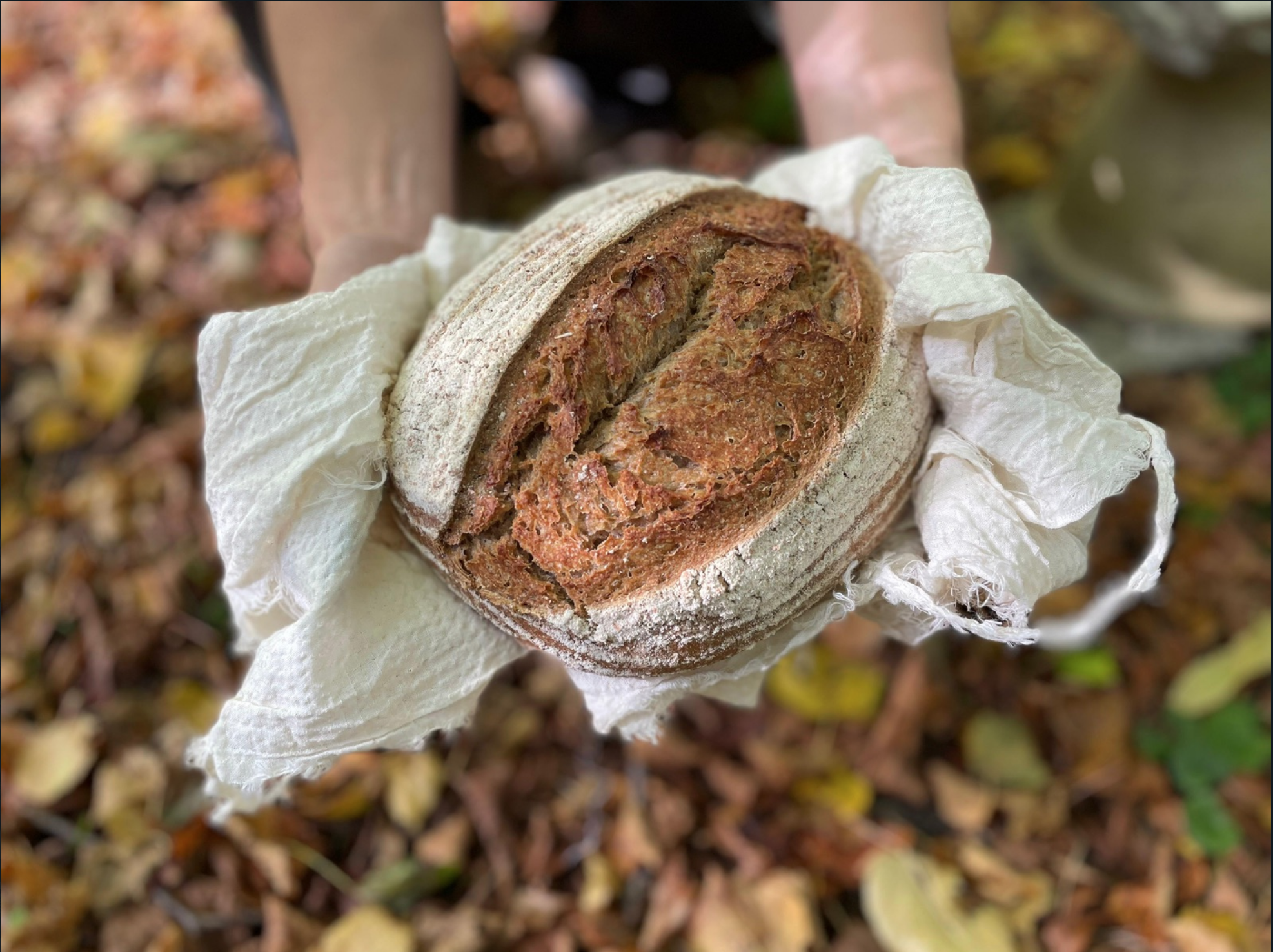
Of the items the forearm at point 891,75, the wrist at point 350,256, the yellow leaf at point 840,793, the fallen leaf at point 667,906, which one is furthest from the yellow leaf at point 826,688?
the wrist at point 350,256

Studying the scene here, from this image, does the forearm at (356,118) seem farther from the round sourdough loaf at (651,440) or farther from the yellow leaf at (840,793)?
the yellow leaf at (840,793)

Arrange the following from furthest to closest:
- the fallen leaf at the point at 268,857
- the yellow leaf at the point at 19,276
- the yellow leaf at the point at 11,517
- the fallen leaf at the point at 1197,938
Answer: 1. the yellow leaf at the point at 19,276
2. the yellow leaf at the point at 11,517
3. the fallen leaf at the point at 268,857
4. the fallen leaf at the point at 1197,938

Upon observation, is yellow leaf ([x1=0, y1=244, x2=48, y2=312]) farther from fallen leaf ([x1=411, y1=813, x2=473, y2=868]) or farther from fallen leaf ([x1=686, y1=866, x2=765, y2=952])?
fallen leaf ([x1=686, y1=866, x2=765, y2=952])

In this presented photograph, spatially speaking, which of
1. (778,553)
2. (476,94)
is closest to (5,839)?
(778,553)

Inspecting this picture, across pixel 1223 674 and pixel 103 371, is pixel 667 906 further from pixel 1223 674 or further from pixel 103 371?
pixel 103 371

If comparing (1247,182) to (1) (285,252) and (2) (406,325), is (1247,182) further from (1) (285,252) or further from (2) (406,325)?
(1) (285,252)

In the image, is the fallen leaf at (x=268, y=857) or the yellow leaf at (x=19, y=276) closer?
the fallen leaf at (x=268, y=857)

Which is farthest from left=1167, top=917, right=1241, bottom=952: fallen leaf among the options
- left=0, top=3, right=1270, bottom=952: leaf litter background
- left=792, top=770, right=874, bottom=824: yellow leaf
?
left=792, top=770, right=874, bottom=824: yellow leaf
